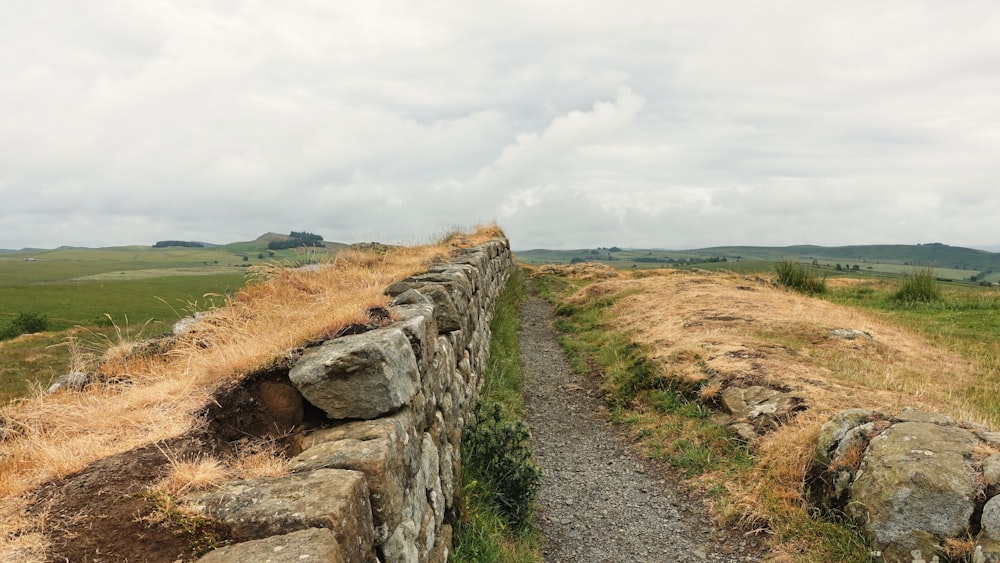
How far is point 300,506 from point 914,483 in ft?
18.7

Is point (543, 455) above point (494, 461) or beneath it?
beneath

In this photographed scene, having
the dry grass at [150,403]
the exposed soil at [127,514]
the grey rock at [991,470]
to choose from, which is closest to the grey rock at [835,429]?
the grey rock at [991,470]

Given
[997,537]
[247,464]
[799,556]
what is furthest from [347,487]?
[997,537]

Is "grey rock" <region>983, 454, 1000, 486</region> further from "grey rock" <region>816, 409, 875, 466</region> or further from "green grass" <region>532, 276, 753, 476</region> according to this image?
"green grass" <region>532, 276, 753, 476</region>

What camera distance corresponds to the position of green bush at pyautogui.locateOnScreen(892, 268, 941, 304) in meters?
20.2

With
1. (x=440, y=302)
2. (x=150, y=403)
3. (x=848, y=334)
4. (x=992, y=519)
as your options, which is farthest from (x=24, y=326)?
(x=992, y=519)

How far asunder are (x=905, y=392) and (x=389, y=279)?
835 cm

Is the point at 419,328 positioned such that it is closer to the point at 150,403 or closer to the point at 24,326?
the point at 150,403

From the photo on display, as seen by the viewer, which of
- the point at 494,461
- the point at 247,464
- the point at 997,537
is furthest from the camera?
the point at 494,461

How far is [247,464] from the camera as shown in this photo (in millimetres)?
3316


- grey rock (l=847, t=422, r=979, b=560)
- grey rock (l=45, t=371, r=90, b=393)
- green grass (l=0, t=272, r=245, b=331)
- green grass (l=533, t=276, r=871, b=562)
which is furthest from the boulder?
green grass (l=0, t=272, r=245, b=331)

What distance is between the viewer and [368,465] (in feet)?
10.5

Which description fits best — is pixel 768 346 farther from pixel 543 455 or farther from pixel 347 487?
pixel 347 487

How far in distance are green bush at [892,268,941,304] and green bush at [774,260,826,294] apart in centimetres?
311
